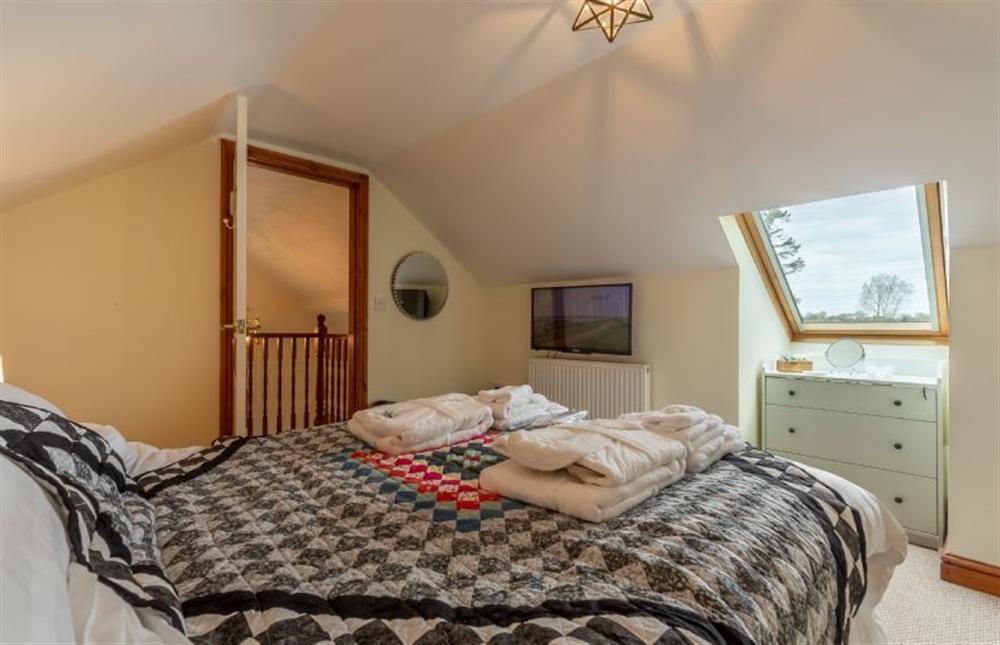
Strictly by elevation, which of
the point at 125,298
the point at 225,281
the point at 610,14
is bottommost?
the point at 125,298

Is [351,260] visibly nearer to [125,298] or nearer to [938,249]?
[125,298]

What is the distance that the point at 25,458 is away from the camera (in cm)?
87

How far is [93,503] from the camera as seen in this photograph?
0.93m

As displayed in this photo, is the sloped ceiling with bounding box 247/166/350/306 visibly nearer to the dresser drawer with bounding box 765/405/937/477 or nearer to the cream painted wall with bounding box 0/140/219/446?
the cream painted wall with bounding box 0/140/219/446

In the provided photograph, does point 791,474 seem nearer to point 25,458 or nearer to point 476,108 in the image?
point 25,458

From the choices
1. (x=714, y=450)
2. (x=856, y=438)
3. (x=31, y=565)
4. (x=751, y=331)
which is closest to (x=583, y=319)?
(x=751, y=331)

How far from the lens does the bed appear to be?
750mm

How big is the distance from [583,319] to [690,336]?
837mm

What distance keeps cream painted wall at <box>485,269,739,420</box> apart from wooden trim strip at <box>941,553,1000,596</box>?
3.78ft

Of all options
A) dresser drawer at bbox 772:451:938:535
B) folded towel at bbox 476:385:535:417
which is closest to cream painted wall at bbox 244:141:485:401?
folded towel at bbox 476:385:535:417

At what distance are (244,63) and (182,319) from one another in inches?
67.0

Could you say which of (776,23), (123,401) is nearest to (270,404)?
(123,401)

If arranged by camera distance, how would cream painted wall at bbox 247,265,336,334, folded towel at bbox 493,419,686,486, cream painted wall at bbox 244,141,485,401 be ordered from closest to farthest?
folded towel at bbox 493,419,686,486, cream painted wall at bbox 244,141,485,401, cream painted wall at bbox 247,265,336,334

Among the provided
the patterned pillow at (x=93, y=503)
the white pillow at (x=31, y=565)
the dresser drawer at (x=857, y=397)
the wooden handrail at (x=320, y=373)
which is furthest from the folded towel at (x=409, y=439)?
the dresser drawer at (x=857, y=397)
